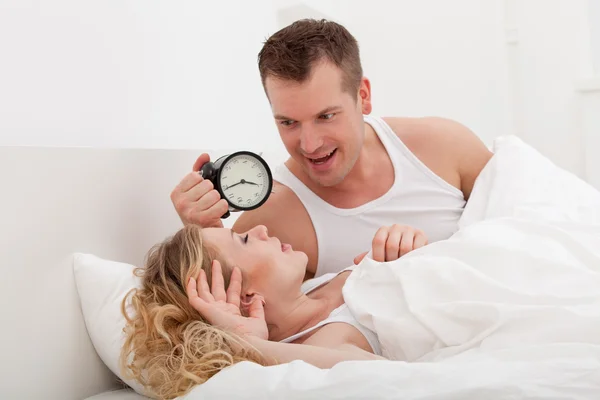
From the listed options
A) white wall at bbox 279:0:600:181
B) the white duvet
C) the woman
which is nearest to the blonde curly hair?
the woman

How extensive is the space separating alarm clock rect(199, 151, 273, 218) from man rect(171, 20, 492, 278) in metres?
0.04

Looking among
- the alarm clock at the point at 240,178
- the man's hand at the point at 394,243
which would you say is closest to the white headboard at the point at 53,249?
the alarm clock at the point at 240,178

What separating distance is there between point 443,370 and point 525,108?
3.16 meters

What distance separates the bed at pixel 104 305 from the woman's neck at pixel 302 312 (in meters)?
0.16

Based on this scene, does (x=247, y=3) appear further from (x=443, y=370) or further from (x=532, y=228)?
(x=443, y=370)

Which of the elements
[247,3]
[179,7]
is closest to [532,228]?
[179,7]

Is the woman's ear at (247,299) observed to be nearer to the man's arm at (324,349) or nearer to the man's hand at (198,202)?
the man's arm at (324,349)

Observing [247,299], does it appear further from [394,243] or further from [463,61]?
[463,61]

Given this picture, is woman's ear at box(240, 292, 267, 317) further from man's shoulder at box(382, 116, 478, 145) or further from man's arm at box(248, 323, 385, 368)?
man's shoulder at box(382, 116, 478, 145)

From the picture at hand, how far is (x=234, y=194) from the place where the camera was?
1730 mm

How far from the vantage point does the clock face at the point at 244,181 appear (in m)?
1.72

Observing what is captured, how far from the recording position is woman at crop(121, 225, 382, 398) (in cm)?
122

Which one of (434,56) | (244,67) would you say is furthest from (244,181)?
(434,56)

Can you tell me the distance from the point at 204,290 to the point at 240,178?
44 cm
